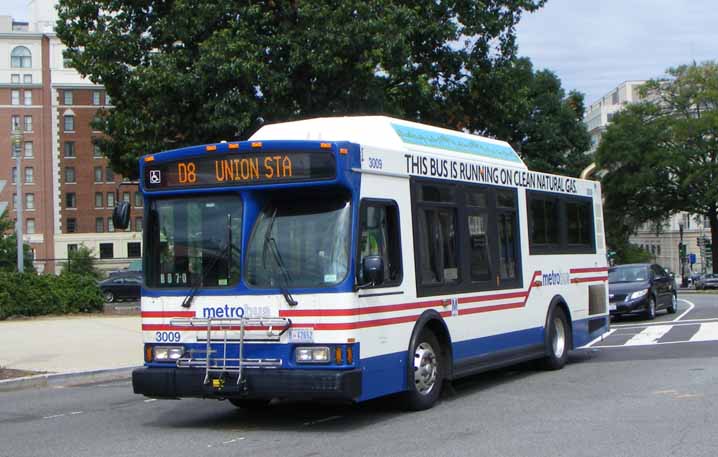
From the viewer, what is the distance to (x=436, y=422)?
10.1m

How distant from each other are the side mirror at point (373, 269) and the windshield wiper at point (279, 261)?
71cm

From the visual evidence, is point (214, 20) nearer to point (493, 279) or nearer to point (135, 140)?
point (135, 140)

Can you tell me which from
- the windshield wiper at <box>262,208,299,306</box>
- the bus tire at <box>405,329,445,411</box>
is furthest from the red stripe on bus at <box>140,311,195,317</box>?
the bus tire at <box>405,329,445,411</box>

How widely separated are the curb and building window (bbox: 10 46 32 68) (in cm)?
8935

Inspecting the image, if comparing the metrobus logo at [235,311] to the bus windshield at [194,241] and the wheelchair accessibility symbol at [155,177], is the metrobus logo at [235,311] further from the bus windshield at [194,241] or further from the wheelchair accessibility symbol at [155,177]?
the wheelchair accessibility symbol at [155,177]

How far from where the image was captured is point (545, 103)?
201ft

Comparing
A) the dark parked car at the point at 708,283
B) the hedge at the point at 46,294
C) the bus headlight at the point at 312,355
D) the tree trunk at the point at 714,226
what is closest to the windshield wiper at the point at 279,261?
the bus headlight at the point at 312,355

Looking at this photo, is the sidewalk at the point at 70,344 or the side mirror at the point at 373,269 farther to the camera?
the sidewalk at the point at 70,344

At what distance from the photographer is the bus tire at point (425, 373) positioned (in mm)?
10648

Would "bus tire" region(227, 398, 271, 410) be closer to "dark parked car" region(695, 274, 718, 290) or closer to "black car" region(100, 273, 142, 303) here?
"black car" region(100, 273, 142, 303)

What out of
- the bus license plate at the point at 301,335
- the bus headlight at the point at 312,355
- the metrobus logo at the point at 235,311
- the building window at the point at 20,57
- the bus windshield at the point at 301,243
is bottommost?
the bus headlight at the point at 312,355

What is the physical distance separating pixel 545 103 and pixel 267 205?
53.1 m

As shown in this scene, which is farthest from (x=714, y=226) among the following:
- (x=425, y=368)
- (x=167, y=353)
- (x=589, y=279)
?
(x=167, y=353)

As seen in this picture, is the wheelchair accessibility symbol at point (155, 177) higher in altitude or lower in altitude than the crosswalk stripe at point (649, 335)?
higher
